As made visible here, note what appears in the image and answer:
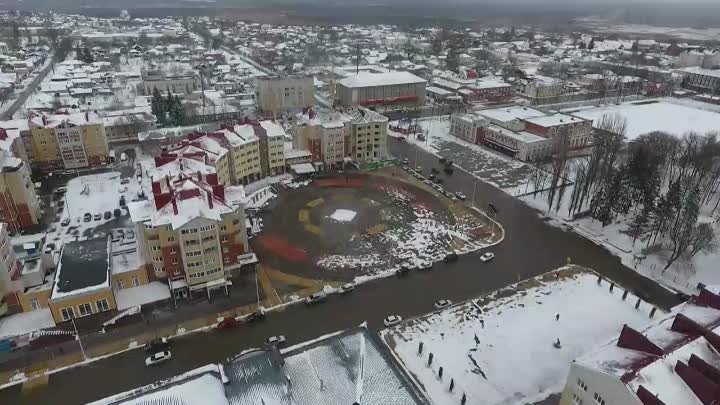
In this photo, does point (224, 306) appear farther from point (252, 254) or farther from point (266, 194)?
point (266, 194)

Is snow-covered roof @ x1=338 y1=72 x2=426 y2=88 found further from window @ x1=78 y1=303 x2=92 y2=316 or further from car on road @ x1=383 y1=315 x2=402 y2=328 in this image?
window @ x1=78 y1=303 x2=92 y2=316

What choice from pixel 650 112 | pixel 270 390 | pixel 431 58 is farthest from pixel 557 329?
pixel 431 58

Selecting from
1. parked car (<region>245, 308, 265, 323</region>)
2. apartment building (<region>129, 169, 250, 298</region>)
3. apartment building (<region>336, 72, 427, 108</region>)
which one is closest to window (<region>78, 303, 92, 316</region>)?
apartment building (<region>129, 169, 250, 298</region>)

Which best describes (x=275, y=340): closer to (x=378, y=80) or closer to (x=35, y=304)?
(x=35, y=304)

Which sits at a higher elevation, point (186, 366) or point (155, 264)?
point (155, 264)

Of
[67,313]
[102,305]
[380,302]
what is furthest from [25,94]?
[380,302]

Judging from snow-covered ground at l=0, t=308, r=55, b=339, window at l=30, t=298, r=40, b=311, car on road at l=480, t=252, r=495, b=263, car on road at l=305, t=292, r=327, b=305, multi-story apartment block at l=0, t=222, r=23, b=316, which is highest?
multi-story apartment block at l=0, t=222, r=23, b=316

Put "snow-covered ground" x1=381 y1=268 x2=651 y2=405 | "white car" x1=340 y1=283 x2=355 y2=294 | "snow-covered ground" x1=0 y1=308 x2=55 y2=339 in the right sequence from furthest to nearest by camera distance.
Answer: "white car" x1=340 y1=283 x2=355 y2=294 → "snow-covered ground" x1=0 y1=308 x2=55 y2=339 → "snow-covered ground" x1=381 y1=268 x2=651 y2=405

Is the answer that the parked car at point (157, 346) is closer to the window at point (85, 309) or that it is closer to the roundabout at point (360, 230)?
the window at point (85, 309)
